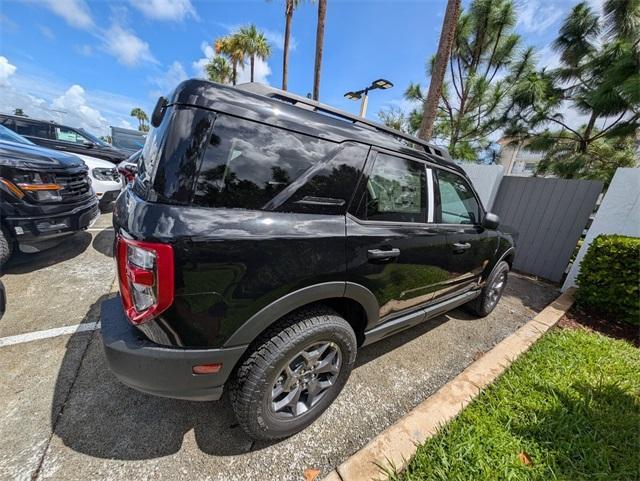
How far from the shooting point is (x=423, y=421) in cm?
179

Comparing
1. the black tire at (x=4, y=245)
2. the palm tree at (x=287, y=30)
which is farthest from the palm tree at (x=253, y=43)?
the black tire at (x=4, y=245)

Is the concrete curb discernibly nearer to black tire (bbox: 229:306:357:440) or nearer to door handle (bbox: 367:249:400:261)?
black tire (bbox: 229:306:357:440)

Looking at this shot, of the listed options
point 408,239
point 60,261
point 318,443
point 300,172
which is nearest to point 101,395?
point 318,443

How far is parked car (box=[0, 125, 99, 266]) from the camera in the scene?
2.96 m

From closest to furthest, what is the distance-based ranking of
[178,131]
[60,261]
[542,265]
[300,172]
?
[178,131], [300,172], [60,261], [542,265]

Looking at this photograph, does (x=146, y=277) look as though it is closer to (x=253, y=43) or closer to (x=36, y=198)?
(x=36, y=198)

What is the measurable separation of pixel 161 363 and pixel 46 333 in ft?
6.59

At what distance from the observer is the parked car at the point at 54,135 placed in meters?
6.09

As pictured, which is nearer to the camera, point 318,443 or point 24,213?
point 318,443

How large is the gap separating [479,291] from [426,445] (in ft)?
6.90

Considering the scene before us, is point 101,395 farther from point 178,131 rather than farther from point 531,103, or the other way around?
point 531,103

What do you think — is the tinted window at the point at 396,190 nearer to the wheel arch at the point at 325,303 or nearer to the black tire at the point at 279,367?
the wheel arch at the point at 325,303

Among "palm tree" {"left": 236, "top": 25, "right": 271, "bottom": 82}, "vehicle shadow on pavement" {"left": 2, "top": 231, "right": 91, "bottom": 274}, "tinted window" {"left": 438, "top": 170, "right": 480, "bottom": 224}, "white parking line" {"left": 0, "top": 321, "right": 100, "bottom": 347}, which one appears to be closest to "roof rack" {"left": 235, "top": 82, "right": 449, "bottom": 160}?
"tinted window" {"left": 438, "top": 170, "right": 480, "bottom": 224}

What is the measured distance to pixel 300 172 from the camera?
57.7 inches
